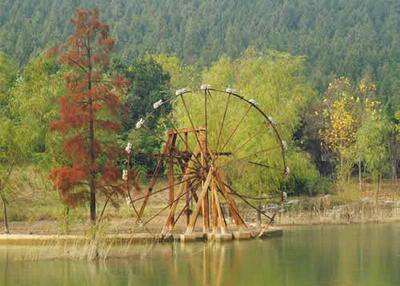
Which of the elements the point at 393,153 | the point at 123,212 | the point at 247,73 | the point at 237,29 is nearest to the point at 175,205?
the point at 123,212

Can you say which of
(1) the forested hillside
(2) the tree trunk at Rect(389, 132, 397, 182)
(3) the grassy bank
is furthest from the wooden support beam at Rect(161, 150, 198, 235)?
(1) the forested hillside

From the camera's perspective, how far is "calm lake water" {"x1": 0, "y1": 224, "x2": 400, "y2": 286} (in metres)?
17.3

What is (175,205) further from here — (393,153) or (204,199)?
(393,153)

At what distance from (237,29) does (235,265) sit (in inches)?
3583

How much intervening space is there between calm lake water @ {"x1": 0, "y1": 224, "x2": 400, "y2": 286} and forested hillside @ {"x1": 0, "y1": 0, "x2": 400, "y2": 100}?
49.8 meters

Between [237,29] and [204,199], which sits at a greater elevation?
[237,29]

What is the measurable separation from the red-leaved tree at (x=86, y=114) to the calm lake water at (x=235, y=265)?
2502mm

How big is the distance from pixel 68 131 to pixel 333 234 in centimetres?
827

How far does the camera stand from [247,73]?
36.7m

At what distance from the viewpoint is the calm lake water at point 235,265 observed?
17266 mm

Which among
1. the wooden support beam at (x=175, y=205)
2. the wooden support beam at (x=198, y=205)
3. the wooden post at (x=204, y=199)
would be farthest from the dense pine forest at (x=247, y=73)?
the wooden support beam at (x=198, y=205)

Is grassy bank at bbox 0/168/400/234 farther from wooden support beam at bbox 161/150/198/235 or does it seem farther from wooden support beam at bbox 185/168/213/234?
wooden support beam at bbox 185/168/213/234

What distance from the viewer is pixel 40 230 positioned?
2650 cm

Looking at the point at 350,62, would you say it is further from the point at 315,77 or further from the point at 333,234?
the point at 333,234
